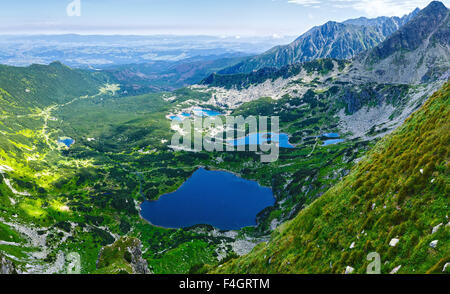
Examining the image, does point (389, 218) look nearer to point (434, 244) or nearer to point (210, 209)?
point (434, 244)

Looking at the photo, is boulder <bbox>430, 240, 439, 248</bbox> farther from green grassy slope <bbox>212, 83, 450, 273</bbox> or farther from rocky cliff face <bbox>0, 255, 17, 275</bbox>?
rocky cliff face <bbox>0, 255, 17, 275</bbox>

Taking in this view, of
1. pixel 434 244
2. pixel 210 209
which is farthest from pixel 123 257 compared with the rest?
pixel 210 209

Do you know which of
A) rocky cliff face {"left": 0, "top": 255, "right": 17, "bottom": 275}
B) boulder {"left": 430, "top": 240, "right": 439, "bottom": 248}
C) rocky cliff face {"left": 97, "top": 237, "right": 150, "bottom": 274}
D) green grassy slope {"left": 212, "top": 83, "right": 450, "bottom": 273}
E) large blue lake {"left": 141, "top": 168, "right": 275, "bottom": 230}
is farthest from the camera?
large blue lake {"left": 141, "top": 168, "right": 275, "bottom": 230}

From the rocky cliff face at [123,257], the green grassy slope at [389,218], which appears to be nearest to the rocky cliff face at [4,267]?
the rocky cliff face at [123,257]

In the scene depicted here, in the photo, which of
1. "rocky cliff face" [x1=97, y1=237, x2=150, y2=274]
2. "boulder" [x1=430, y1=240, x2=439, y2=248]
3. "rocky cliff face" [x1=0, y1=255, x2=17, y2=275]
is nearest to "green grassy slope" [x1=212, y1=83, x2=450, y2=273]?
"boulder" [x1=430, y1=240, x2=439, y2=248]

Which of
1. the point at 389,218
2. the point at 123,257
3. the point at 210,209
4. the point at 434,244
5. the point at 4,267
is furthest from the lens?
the point at 210,209

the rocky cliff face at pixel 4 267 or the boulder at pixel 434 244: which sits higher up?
A: the boulder at pixel 434 244

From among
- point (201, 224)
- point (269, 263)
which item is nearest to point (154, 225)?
point (201, 224)

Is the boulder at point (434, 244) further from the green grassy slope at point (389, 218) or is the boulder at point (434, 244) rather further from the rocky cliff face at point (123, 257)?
the rocky cliff face at point (123, 257)
